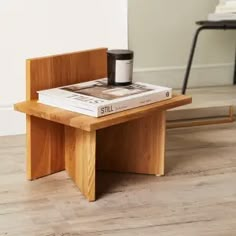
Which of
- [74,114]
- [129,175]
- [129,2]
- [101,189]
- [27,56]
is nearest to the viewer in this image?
[74,114]

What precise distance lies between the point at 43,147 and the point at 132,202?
0.35 metres

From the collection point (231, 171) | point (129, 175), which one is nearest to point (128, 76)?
point (129, 175)

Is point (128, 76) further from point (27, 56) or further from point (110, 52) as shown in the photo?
point (27, 56)

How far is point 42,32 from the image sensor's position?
7.14ft

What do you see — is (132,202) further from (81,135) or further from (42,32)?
(42,32)

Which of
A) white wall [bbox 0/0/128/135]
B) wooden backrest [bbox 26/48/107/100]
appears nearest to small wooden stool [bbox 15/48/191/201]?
wooden backrest [bbox 26/48/107/100]

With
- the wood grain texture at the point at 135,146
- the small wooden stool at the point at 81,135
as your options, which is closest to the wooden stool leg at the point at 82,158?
the small wooden stool at the point at 81,135

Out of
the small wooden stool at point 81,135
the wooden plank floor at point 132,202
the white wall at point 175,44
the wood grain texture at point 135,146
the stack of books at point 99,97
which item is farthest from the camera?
the white wall at point 175,44

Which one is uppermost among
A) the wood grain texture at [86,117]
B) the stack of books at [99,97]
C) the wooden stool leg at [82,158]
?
the stack of books at [99,97]

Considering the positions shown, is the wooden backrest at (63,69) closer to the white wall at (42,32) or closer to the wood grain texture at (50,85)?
the wood grain texture at (50,85)

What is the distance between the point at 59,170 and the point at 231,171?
1.80 feet

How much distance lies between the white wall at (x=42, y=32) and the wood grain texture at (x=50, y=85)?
45cm

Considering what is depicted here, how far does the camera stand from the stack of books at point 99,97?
1502 millimetres

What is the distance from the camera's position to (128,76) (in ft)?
5.60
